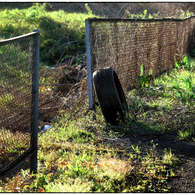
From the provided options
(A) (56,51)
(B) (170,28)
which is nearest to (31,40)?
(B) (170,28)

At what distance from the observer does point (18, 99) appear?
2.60m

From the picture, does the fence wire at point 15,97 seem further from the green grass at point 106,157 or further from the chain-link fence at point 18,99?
the green grass at point 106,157

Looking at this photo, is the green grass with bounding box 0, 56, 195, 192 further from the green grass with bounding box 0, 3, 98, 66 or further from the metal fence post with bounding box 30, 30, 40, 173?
Result: the green grass with bounding box 0, 3, 98, 66

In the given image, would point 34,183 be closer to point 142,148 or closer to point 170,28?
point 142,148

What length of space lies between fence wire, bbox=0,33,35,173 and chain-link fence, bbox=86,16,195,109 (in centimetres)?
178

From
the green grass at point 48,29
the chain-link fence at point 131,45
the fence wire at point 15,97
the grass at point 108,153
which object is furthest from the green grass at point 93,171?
the green grass at point 48,29

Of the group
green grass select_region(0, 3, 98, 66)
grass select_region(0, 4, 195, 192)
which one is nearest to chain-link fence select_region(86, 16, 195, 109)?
grass select_region(0, 4, 195, 192)

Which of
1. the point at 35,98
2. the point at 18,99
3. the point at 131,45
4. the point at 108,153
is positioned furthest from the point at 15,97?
the point at 131,45

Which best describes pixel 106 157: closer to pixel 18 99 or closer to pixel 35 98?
pixel 35 98

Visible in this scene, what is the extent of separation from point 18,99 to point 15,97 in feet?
0.24

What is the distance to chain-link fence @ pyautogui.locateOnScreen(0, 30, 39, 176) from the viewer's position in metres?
2.36

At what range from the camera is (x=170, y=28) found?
8359 millimetres

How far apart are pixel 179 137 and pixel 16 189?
2.52 meters

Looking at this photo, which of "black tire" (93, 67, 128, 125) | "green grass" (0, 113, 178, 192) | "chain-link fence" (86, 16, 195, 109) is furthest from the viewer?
"chain-link fence" (86, 16, 195, 109)
